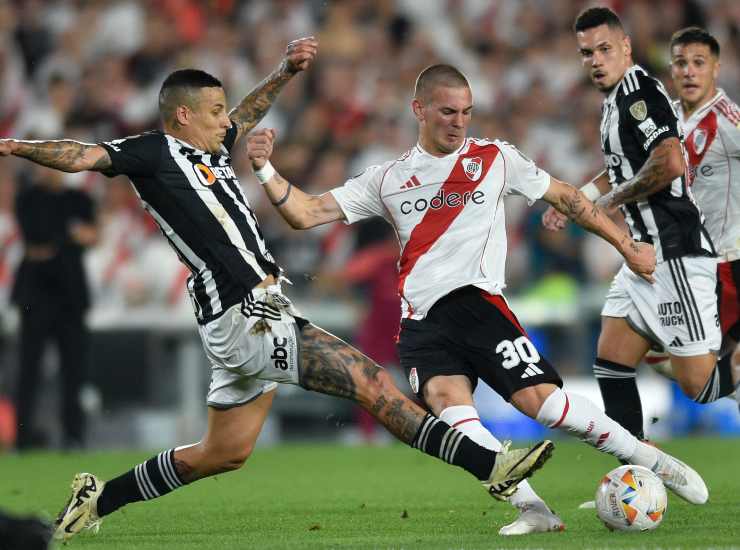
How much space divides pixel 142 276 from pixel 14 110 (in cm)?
398

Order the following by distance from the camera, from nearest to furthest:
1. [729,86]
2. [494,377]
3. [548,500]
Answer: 1. [494,377]
2. [548,500]
3. [729,86]

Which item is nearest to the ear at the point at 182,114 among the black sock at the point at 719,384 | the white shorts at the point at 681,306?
the white shorts at the point at 681,306

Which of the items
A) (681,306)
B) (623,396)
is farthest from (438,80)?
(623,396)

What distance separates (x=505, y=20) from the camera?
64.0 feet

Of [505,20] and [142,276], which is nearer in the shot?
[142,276]

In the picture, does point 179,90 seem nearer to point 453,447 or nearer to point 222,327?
point 222,327

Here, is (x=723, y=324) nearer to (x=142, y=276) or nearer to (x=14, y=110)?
(x=142, y=276)

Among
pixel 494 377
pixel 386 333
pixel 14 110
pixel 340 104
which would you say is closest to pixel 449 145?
pixel 494 377

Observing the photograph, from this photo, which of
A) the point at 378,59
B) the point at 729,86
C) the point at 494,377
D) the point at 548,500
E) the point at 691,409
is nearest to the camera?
the point at 494,377

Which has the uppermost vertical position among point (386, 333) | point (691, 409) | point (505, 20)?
point (505, 20)

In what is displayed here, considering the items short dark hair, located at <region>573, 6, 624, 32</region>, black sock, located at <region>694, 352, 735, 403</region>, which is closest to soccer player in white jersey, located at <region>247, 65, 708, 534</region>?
black sock, located at <region>694, 352, 735, 403</region>

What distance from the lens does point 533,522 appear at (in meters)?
6.78

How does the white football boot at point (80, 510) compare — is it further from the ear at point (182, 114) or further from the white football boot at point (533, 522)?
the white football boot at point (533, 522)

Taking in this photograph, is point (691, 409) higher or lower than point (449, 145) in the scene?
lower
